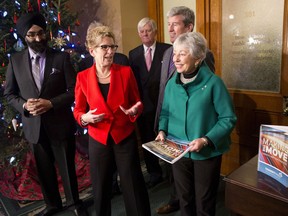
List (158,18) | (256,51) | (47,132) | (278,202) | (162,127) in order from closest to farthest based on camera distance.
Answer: (278,202) → (162,127) → (47,132) → (256,51) → (158,18)

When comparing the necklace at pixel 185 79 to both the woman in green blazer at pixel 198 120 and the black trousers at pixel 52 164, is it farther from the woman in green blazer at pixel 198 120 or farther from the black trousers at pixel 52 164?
the black trousers at pixel 52 164

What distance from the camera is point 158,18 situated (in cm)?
337

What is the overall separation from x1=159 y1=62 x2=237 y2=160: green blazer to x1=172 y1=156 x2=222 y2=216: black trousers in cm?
6

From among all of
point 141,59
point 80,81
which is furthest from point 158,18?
point 80,81

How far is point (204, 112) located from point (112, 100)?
55 centimetres

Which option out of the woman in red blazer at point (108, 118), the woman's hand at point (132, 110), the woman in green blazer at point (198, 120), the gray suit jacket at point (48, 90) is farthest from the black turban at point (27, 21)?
the woman in green blazer at point (198, 120)

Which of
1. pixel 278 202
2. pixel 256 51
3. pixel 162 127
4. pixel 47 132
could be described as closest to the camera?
pixel 278 202

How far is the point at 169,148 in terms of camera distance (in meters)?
1.47

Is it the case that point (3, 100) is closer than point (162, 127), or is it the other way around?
point (162, 127)

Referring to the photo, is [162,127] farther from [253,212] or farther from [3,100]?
[3,100]

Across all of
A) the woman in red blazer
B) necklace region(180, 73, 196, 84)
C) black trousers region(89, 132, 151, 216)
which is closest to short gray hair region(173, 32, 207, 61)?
necklace region(180, 73, 196, 84)

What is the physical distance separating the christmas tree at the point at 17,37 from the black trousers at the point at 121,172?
112 centimetres

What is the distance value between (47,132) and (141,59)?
112 cm

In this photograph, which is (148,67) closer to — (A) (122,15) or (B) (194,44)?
(A) (122,15)
